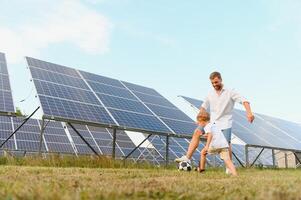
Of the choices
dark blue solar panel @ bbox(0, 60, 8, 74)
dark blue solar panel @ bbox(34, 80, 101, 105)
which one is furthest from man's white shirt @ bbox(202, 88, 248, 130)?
dark blue solar panel @ bbox(0, 60, 8, 74)

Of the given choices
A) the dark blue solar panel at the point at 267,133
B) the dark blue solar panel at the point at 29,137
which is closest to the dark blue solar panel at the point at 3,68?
the dark blue solar panel at the point at 29,137

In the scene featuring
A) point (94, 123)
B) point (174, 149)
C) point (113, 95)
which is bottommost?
point (174, 149)

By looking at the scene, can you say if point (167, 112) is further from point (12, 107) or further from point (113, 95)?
point (12, 107)

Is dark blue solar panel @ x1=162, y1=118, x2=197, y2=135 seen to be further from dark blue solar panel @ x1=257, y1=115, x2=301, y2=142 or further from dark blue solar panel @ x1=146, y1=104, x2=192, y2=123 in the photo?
dark blue solar panel @ x1=257, y1=115, x2=301, y2=142

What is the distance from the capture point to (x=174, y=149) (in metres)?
17.4

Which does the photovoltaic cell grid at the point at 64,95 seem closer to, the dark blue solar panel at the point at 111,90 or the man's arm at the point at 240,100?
the dark blue solar panel at the point at 111,90

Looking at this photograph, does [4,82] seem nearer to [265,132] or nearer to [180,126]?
[180,126]

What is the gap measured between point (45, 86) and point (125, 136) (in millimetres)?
10220

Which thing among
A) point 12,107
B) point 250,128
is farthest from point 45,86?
point 250,128

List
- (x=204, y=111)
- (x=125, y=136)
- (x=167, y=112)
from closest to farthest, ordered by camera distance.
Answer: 1. (x=204, y=111)
2. (x=167, y=112)
3. (x=125, y=136)

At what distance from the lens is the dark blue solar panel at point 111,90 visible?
15.3m

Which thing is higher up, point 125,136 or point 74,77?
point 74,77

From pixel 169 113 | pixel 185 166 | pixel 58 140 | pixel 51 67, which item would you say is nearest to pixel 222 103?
pixel 185 166

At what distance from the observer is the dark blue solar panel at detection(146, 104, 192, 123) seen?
15.8m
